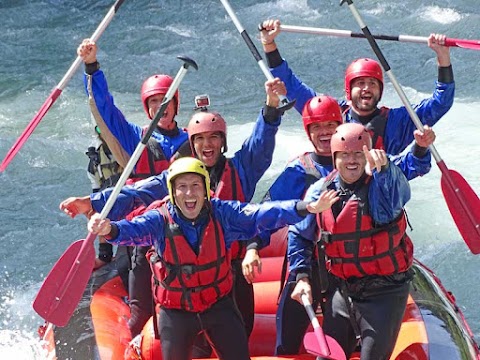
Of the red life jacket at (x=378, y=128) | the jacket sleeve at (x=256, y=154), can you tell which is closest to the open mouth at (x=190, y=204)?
the jacket sleeve at (x=256, y=154)

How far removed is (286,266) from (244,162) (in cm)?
49

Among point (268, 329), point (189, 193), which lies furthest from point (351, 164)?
point (268, 329)

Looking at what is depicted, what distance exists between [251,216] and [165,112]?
1.04 metres

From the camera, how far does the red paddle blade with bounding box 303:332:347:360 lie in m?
3.62

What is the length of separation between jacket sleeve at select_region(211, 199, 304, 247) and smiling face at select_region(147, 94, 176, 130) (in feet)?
2.93

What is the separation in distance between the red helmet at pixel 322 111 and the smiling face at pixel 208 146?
391 millimetres

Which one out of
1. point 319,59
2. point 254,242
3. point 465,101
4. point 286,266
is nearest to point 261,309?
point 286,266

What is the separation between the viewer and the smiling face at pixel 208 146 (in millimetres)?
4137

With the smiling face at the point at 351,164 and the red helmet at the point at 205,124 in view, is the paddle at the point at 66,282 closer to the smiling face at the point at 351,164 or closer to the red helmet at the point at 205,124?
the red helmet at the point at 205,124

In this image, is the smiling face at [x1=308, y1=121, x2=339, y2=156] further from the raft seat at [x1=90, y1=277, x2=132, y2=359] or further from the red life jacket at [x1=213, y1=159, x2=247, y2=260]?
the raft seat at [x1=90, y1=277, x2=132, y2=359]

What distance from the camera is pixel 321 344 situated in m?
3.65

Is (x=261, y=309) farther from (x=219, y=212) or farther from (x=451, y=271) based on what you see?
(x=451, y=271)

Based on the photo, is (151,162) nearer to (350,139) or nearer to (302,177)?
(302,177)

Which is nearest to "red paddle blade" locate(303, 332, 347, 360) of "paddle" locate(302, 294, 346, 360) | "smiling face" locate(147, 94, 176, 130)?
"paddle" locate(302, 294, 346, 360)
